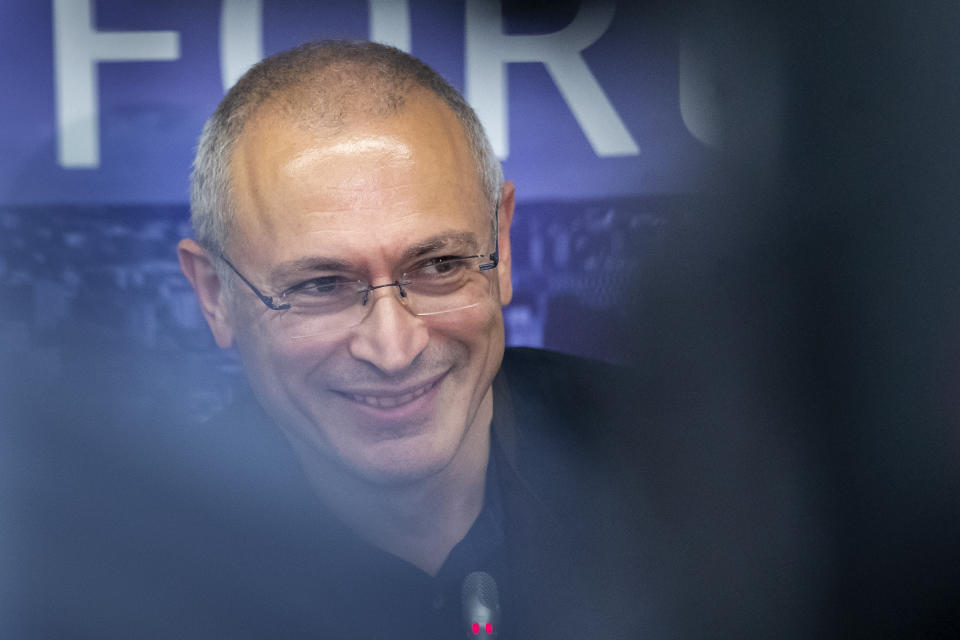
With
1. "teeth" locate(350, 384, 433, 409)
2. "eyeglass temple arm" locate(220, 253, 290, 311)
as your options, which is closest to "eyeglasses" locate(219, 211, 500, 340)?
"eyeglass temple arm" locate(220, 253, 290, 311)

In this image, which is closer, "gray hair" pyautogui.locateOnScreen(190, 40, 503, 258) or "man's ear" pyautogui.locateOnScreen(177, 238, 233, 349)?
"gray hair" pyautogui.locateOnScreen(190, 40, 503, 258)

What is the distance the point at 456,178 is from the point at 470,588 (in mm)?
491

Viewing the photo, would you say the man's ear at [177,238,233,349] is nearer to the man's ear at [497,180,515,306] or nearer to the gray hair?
the gray hair

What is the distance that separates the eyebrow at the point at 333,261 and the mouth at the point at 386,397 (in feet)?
0.55

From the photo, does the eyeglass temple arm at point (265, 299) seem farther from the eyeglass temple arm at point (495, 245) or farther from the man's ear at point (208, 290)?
the eyeglass temple arm at point (495, 245)

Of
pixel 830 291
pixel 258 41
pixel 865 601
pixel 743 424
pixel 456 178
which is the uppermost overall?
pixel 258 41

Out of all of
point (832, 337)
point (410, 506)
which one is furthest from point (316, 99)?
point (832, 337)

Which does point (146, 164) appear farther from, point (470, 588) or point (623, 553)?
point (623, 553)

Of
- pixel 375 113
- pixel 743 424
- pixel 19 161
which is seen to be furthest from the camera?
pixel 743 424

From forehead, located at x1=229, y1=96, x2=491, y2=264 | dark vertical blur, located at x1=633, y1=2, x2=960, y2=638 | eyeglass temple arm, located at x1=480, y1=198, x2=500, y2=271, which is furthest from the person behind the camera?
dark vertical blur, located at x1=633, y1=2, x2=960, y2=638

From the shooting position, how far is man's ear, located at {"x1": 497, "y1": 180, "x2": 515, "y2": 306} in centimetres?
110

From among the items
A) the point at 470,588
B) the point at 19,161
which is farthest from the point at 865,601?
the point at 19,161

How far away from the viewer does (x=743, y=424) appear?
47.1 inches

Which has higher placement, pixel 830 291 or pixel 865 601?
pixel 830 291
